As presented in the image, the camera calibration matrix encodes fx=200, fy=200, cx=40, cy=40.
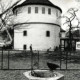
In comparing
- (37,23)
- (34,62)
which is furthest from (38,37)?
(34,62)

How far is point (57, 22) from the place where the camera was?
39.7 m

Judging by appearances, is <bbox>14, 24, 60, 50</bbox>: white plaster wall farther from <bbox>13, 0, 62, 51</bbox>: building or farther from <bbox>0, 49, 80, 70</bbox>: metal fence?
<bbox>0, 49, 80, 70</bbox>: metal fence

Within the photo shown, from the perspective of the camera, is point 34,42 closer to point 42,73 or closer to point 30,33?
point 30,33

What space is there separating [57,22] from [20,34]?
303 inches

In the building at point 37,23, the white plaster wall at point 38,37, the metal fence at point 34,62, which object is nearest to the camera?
the metal fence at point 34,62

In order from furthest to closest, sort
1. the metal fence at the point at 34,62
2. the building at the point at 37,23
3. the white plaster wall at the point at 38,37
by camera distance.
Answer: the white plaster wall at the point at 38,37 < the building at the point at 37,23 < the metal fence at the point at 34,62

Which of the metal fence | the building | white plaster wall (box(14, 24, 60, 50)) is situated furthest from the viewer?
white plaster wall (box(14, 24, 60, 50))

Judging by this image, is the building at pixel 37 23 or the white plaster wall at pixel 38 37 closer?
the building at pixel 37 23

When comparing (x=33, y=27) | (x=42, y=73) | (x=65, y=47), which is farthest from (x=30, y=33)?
(x=42, y=73)

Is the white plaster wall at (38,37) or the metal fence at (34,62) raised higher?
the white plaster wall at (38,37)

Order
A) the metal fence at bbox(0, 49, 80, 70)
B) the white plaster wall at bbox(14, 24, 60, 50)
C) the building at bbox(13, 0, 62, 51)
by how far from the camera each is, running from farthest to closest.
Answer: the white plaster wall at bbox(14, 24, 60, 50)
the building at bbox(13, 0, 62, 51)
the metal fence at bbox(0, 49, 80, 70)

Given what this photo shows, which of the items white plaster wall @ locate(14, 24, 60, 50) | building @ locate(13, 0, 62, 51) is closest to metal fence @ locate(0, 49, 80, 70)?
white plaster wall @ locate(14, 24, 60, 50)

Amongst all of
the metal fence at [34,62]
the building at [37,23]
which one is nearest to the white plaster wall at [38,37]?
the building at [37,23]

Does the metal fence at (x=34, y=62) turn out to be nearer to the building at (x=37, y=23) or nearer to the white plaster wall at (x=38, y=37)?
the white plaster wall at (x=38, y=37)
